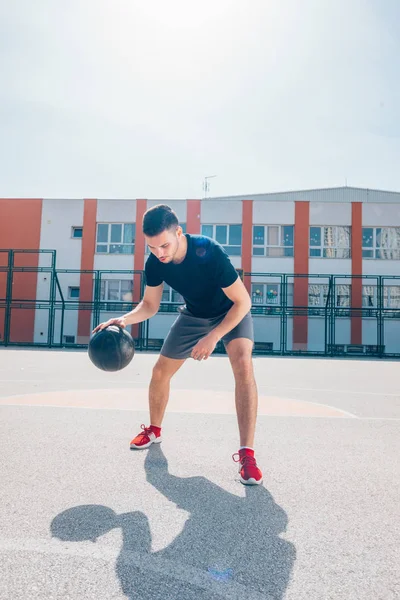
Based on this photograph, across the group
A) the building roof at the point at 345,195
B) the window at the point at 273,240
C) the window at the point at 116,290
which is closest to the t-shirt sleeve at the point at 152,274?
the window at the point at 116,290

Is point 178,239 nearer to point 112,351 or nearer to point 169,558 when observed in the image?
point 112,351

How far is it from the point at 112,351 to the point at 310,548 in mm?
2191

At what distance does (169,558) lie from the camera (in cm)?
190

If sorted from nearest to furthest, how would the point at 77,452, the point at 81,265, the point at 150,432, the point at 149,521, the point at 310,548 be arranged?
1. the point at 310,548
2. the point at 149,521
3. the point at 77,452
4. the point at 150,432
5. the point at 81,265

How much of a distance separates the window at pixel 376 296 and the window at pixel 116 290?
39.7 feet

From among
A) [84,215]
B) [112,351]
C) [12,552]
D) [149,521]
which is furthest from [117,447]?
[84,215]

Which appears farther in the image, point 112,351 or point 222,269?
point 112,351

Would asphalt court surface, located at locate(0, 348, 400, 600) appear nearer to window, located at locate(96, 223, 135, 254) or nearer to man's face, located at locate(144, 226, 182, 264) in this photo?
man's face, located at locate(144, 226, 182, 264)

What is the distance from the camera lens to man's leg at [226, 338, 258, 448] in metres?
3.29

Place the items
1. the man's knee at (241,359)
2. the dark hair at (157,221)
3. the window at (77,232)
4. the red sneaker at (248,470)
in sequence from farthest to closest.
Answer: the window at (77,232) → the man's knee at (241,359) → the dark hair at (157,221) → the red sneaker at (248,470)

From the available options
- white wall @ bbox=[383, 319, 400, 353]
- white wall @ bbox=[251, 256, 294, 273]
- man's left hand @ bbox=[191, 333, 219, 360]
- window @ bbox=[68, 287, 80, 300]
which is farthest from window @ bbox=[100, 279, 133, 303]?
man's left hand @ bbox=[191, 333, 219, 360]

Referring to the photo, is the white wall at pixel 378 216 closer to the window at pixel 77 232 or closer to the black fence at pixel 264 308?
the black fence at pixel 264 308

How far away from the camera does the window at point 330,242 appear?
24.9 metres

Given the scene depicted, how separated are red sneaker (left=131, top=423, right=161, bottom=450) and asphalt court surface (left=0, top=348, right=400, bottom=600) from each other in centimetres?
8
